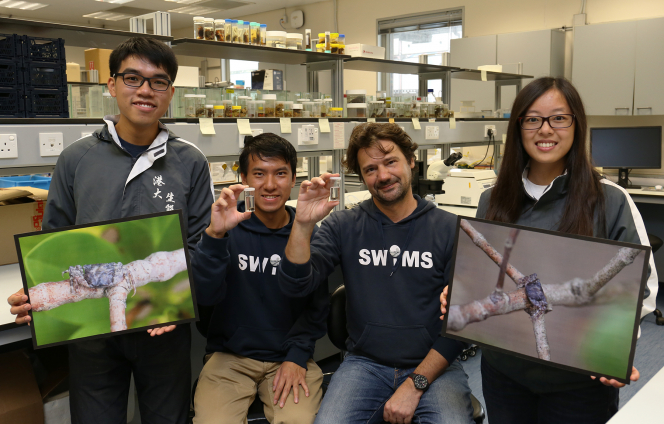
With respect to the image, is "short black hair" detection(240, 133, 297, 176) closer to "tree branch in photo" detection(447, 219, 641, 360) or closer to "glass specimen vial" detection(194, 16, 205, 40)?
"tree branch in photo" detection(447, 219, 641, 360)

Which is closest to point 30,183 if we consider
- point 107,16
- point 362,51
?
point 362,51

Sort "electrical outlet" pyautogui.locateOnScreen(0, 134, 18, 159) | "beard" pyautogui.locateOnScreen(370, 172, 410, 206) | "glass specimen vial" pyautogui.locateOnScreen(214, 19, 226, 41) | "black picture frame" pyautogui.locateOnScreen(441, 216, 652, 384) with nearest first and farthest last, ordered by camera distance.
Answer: "black picture frame" pyautogui.locateOnScreen(441, 216, 652, 384)
"beard" pyautogui.locateOnScreen(370, 172, 410, 206)
"electrical outlet" pyautogui.locateOnScreen(0, 134, 18, 159)
"glass specimen vial" pyautogui.locateOnScreen(214, 19, 226, 41)

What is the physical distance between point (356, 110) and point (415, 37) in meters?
4.03

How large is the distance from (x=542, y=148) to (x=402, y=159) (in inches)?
18.2

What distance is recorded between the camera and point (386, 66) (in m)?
3.34

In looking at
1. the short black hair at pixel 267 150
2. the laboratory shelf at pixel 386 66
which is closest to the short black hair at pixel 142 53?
the short black hair at pixel 267 150

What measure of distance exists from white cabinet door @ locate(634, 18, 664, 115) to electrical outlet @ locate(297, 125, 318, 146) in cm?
330

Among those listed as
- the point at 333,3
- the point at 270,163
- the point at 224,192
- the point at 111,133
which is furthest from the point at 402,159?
the point at 333,3

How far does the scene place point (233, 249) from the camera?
162cm

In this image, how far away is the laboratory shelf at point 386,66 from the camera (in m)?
3.12

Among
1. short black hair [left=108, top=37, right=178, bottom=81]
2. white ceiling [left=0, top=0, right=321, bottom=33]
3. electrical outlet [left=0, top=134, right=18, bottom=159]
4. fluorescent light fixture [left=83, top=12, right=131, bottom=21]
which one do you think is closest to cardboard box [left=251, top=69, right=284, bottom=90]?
white ceiling [left=0, top=0, right=321, bottom=33]

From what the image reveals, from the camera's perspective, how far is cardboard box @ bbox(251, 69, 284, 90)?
269 inches

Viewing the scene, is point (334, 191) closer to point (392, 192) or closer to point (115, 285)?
point (392, 192)

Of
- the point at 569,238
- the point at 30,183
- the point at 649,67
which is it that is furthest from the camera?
the point at 649,67
